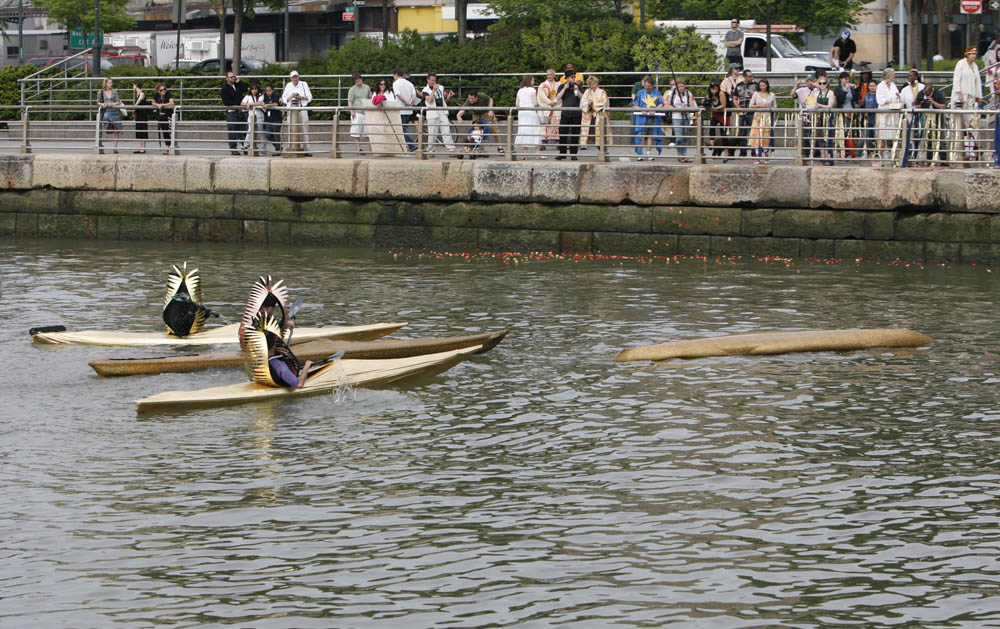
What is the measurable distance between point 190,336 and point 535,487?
248 inches

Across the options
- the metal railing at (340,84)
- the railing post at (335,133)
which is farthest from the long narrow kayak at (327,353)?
the metal railing at (340,84)

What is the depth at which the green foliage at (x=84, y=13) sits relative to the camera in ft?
174

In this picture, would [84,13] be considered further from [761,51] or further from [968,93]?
[968,93]

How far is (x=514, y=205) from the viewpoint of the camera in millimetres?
21531

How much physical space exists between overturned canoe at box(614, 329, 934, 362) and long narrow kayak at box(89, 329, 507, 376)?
135 centimetres

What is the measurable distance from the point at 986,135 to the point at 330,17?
43937mm

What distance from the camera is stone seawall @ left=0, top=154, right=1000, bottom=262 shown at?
63.9 feet

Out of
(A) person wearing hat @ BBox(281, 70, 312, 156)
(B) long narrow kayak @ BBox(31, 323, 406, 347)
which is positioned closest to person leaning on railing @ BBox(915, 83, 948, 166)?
(B) long narrow kayak @ BBox(31, 323, 406, 347)

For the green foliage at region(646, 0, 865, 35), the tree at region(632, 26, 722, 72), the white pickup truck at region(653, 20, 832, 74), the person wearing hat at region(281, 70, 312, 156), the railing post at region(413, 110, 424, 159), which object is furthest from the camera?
the green foliage at region(646, 0, 865, 35)

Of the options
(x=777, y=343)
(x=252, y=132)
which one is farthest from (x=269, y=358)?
(x=252, y=132)

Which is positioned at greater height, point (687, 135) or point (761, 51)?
point (761, 51)

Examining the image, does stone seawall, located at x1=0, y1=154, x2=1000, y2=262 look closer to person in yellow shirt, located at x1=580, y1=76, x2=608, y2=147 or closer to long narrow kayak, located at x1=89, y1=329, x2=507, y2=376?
person in yellow shirt, located at x1=580, y1=76, x2=608, y2=147

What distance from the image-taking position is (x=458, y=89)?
30781 millimetres

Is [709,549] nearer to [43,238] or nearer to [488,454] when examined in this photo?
[488,454]
